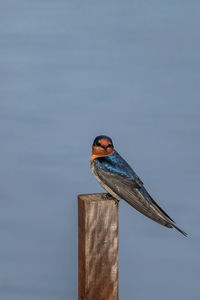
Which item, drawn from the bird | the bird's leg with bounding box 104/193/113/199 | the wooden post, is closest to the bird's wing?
the bird

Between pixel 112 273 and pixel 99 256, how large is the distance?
0.63 feet

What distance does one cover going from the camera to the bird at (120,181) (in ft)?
13.1

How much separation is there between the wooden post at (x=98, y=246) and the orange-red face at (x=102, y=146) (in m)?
0.37

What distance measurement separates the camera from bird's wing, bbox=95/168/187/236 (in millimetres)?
3969

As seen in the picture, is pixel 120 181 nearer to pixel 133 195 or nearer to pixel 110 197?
pixel 133 195

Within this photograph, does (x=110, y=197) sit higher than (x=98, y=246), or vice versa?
(x=110, y=197)

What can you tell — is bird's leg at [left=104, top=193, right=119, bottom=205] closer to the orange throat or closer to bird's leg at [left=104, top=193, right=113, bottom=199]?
bird's leg at [left=104, top=193, right=113, bottom=199]

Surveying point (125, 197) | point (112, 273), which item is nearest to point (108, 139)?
point (125, 197)

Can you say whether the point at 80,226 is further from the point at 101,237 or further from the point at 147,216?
the point at 147,216

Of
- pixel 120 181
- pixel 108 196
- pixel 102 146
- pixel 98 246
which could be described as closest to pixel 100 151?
pixel 102 146

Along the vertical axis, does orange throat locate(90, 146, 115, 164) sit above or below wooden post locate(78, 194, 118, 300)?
above

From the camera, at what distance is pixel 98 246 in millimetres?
3730

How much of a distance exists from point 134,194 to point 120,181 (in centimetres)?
15

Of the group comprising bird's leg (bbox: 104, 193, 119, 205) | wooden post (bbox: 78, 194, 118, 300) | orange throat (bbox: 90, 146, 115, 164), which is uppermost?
orange throat (bbox: 90, 146, 115, 164)
